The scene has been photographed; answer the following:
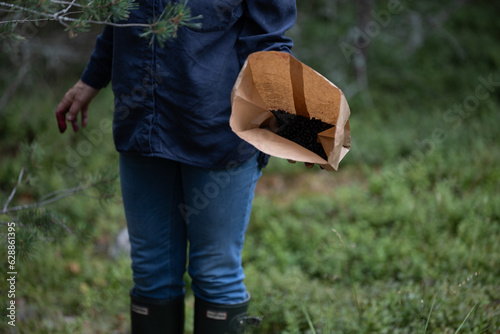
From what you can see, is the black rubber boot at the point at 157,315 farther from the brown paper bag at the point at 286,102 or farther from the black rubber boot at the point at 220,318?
the brown paper bag at the point at 286,102

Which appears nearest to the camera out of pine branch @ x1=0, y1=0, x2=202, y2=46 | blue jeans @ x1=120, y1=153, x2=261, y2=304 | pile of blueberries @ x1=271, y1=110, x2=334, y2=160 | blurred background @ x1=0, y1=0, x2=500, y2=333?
pine branch @ x1=0, y1=0, x2=202, y2=46

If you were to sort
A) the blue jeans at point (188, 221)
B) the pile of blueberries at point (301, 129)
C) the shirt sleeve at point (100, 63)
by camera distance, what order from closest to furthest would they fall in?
the pile of blueberries at point (301, 129) < the blue jeans at point (188, 221) < the shirt sleeve at point (100, 63)

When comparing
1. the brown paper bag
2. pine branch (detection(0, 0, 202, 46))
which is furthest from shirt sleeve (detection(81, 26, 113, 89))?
the brown paper bag

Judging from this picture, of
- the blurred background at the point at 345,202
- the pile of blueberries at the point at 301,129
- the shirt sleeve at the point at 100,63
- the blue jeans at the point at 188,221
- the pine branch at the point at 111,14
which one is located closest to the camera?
the pine branch at the point at 111,14

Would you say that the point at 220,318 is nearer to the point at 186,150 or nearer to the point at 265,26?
the point at 186,150

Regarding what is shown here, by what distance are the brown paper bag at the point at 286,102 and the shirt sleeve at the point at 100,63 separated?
0.66m

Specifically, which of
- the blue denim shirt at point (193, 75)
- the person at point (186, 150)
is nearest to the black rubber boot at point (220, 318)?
the person at point (186, 150)

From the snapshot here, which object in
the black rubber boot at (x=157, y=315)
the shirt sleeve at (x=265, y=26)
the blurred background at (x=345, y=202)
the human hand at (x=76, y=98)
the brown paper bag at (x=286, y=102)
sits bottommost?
the blurred background at (x=345, y=202)

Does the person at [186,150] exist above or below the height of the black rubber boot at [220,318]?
above

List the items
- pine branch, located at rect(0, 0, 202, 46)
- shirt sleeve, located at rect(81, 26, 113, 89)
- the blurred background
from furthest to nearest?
the blurred background → shirt sleeve, located at rect(81, 26, 113, 89) → pine branch, located at rect(0, 0, 202, 46)

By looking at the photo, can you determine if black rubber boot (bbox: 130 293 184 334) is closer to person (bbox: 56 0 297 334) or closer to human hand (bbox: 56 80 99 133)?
person (bbox: 56 0 297 334)

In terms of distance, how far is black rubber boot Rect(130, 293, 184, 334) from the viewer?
1.71 m

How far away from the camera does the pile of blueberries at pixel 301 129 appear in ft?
4.39

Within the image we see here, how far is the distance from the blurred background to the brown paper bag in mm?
508
